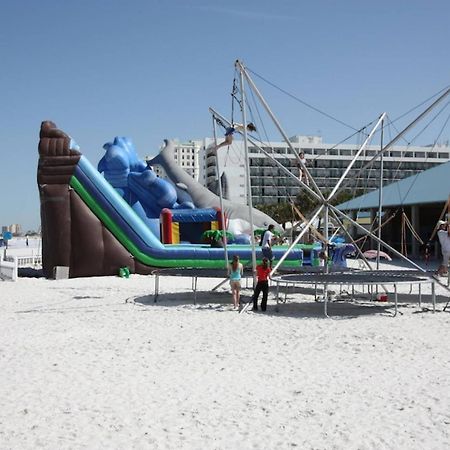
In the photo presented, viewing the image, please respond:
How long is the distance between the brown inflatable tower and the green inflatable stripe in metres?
0.14

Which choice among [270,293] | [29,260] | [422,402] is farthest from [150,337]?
[29,260]

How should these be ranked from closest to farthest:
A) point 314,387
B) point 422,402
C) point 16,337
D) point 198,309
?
point 422,402
point 314,387
point 16,337
point 198,309

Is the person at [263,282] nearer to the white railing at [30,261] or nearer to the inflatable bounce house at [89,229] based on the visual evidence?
the inflatable bounce house at [89,229]

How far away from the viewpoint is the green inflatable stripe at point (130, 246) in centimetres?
1878

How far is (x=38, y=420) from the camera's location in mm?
5520

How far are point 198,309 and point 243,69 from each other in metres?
5.19

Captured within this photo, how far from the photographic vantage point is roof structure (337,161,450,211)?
94.3ft

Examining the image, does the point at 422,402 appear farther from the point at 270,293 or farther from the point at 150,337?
the point at 270,293

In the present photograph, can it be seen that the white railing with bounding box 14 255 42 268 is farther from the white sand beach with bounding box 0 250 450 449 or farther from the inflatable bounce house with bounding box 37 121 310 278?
the white sand beach with bounding box 0 250 450 449

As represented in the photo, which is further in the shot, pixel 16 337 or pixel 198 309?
pixel 198 309

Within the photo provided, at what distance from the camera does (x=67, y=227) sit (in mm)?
18656

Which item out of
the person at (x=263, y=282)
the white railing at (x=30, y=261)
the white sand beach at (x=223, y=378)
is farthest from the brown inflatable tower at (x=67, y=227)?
the white railing at (x=30, y=261)

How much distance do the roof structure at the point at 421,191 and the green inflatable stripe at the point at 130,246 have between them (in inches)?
457

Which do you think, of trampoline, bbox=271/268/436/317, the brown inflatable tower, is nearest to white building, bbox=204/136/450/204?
the brown inflatable tower
